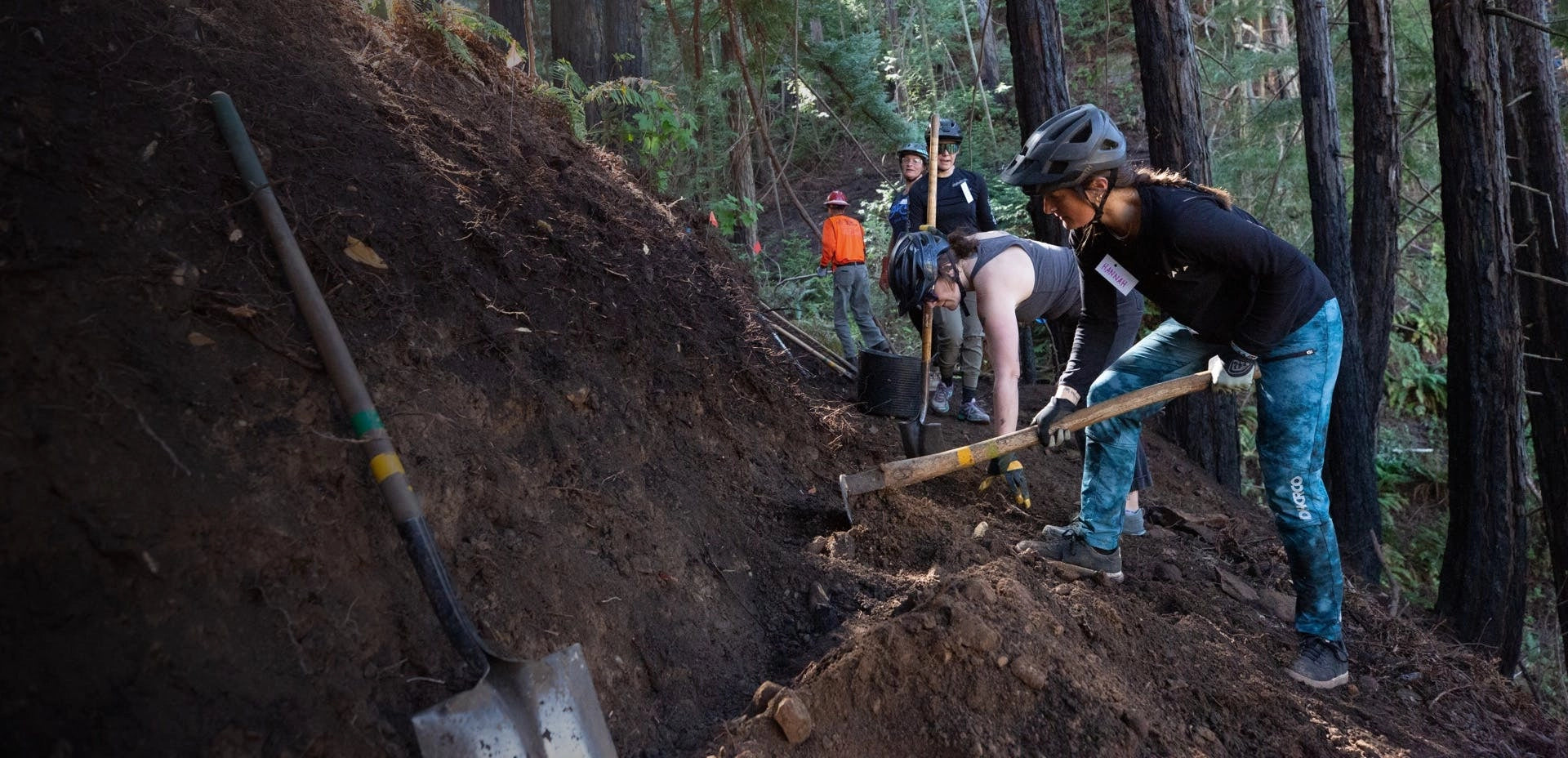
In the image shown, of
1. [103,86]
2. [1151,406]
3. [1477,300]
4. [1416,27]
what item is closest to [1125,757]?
[1151,406]

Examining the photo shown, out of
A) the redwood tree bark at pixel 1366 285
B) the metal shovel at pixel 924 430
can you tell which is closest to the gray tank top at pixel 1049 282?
the metal shovel at pixel 924 430

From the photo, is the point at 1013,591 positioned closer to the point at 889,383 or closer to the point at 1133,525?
the point at 1133,525

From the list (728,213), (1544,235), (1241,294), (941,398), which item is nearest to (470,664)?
(1241,294)

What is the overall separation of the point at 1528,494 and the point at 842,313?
23.0 ft

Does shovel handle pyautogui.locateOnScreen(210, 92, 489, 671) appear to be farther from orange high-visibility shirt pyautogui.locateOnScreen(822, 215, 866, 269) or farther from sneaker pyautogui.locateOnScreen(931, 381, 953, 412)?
orange high-visibility shirt pyautogui.locateOnScreen(822, 215, 866, 269)

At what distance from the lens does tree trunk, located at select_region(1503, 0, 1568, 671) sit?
7.37m

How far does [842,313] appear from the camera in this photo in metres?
9.18

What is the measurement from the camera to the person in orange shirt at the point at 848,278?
9.09 metres

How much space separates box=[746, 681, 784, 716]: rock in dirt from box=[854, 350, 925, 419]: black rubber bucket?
3491 millimetres

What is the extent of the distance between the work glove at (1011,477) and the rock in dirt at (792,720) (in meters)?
2.50

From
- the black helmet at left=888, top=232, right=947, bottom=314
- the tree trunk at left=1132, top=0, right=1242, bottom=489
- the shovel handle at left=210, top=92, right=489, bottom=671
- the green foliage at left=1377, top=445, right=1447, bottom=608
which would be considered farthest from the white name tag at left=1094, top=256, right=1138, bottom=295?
the green foliage at left=1377, top=445, right=1447, bottom=608

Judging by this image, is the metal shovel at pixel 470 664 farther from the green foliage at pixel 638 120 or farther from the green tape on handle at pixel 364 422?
the green foliage at pixel 638 120

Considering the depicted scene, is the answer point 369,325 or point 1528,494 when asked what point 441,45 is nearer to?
point 369,325

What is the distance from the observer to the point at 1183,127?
7.29 m
